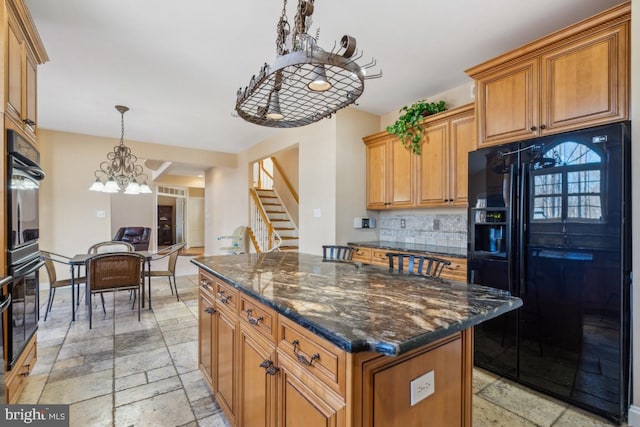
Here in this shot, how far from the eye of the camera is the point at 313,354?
103 centimetres

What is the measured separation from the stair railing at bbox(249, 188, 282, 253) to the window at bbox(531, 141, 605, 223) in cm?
393

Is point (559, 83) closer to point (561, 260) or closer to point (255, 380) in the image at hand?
point (561, 260)

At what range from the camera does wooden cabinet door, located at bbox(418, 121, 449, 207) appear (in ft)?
10.5

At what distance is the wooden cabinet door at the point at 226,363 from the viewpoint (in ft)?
5.46

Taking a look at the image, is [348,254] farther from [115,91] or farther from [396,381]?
[115,91]

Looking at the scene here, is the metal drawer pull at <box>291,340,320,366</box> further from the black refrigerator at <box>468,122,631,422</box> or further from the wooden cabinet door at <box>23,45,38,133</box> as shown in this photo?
the wooden cabinet door at <box>23,45,38,133</box>

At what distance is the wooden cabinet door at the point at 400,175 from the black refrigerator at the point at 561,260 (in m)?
1.07

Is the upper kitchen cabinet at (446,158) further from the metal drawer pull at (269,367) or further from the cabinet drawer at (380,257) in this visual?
the metal drawer pull at (269,367)

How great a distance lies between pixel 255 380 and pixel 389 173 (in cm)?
294

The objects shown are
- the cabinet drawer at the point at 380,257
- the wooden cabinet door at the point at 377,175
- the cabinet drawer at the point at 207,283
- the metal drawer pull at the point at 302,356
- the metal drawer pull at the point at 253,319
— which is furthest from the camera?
the wooden cabinet door at the point at 377,175

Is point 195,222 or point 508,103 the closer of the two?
point 508,103

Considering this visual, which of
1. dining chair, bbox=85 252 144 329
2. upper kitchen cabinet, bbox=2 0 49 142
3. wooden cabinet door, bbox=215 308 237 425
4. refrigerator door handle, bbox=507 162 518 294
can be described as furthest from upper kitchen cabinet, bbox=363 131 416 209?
upper kitchen cabinet, bbox=2 0 49 142

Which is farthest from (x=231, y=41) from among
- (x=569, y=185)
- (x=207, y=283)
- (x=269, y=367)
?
(x=569, y=185)

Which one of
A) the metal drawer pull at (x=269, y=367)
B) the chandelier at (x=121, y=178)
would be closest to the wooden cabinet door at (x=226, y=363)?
the metal drawer pull at (x=269, y=367)
